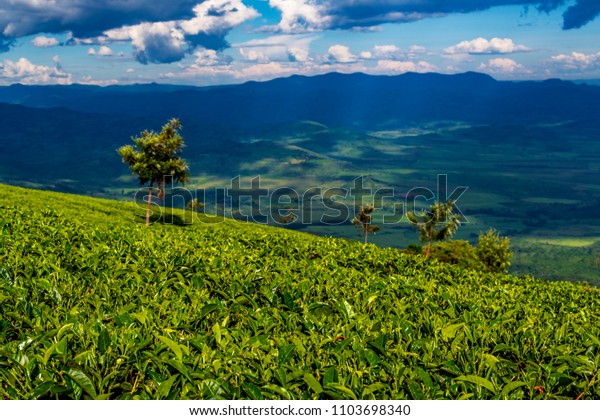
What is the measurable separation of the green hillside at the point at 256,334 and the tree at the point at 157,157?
37.1 metres

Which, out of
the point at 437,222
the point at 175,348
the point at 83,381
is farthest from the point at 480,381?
the point at 437,222

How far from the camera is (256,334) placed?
5.67m

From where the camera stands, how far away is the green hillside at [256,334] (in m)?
4.59

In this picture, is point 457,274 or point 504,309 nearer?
point 504,309

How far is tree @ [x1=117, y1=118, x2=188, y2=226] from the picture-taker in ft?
152

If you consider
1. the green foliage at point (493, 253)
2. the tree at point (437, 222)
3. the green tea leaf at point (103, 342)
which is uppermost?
the green tea leaf at point (103, 342)

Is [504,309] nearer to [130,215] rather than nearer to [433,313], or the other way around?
[433,313]

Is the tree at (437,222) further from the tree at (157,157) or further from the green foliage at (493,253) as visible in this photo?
the tree at (157,157)

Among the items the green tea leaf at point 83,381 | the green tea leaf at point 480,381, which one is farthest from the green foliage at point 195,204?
the green tea leaf at point 480,381

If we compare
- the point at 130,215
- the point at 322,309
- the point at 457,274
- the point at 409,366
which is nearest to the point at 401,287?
the point at 322,309

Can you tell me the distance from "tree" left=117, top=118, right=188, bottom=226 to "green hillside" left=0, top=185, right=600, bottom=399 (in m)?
37.1
